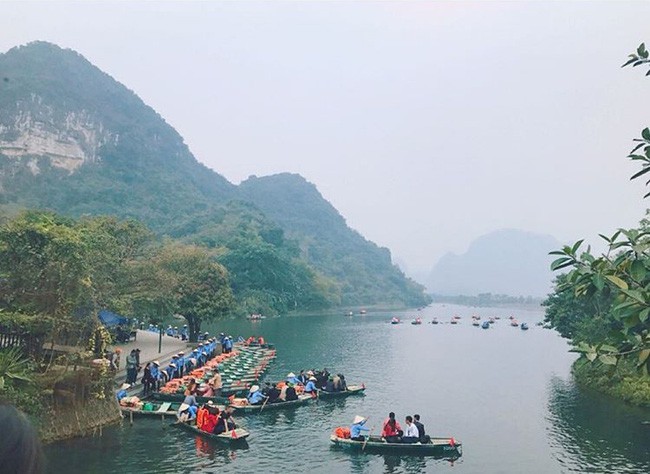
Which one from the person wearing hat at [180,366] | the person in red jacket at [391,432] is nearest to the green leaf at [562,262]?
the person in red jacket at [391,432]

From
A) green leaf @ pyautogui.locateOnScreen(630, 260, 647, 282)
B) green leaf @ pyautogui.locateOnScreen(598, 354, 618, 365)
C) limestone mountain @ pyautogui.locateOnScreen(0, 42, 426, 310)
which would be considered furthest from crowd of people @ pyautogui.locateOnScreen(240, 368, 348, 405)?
limestone mountain @ pyautogui.locateOnScreen(0, 42, 426, 310)

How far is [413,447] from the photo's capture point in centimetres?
1791

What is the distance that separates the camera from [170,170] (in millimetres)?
158750

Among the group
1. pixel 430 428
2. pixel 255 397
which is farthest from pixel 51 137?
pixel 430 428

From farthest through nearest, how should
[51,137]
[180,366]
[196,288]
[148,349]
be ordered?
[51,137] < [196,288] < [148,349] < [180,366]

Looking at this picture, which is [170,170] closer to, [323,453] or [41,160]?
[41,160]

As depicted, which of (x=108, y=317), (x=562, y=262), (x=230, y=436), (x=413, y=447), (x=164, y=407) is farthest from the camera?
(x=108, y=317)

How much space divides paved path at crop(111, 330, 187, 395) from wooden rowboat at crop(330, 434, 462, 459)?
10.8 meters

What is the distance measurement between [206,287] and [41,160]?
10498 centimetres

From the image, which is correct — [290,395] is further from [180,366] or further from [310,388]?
[180,366]

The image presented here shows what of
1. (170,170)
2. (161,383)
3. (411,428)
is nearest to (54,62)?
(170,170)

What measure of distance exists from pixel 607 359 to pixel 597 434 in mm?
17829

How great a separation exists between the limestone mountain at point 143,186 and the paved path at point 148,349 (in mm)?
36510

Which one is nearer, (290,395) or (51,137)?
(290,395)
